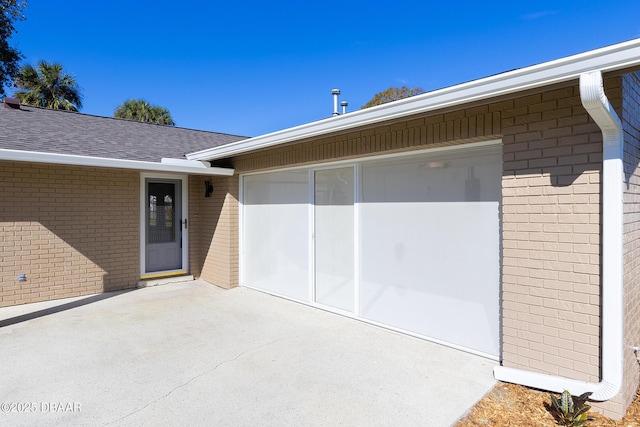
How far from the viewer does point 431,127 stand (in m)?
4.16

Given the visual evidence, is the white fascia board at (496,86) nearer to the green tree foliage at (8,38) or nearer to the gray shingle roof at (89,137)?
the gray shingle roof at (89,137)

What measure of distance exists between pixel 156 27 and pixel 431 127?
13.3 metres

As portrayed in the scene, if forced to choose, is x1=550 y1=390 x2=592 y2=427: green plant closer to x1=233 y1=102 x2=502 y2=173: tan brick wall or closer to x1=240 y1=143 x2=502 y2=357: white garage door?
x1=240 y1=143 x2=502 y2=357: white garage door

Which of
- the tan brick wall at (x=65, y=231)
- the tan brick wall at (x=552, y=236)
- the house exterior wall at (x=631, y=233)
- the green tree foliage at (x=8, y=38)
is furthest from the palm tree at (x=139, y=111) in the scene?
the house exterior wall at (x=631, y=233)

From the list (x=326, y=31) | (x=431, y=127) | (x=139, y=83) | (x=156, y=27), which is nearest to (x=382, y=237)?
(x=431, y=127)

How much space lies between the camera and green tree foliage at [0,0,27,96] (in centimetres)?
1574

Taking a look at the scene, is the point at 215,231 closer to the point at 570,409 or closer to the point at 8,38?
the point at 570,409

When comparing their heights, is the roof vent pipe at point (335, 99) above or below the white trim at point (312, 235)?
above

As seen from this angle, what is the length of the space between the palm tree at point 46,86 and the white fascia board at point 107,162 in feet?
52.8

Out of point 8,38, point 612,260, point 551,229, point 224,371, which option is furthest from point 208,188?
point 8,38

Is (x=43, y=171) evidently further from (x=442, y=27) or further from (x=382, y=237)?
(x=442, y=27)

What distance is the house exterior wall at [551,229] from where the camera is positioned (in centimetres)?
300

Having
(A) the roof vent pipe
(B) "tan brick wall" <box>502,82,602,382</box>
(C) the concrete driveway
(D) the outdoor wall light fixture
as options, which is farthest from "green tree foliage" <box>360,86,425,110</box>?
(B) "tan brick wall" <box>502,82,602,382</box>

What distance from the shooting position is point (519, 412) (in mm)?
2967
